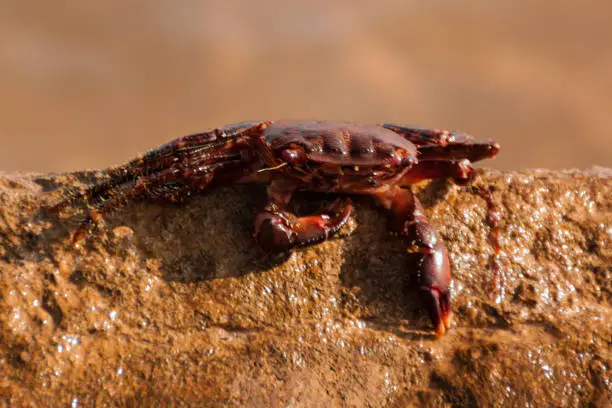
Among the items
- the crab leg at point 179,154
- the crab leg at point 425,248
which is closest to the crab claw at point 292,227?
the crab leg at point 425,248

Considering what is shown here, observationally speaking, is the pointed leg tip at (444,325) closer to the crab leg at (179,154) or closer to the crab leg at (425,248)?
the crab leg at (425,248)

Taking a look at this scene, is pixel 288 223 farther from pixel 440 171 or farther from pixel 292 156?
pixel 440 171

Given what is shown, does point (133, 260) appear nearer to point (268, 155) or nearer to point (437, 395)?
point (268, 155)

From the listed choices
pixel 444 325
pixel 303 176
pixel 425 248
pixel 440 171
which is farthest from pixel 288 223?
pixel 440 171

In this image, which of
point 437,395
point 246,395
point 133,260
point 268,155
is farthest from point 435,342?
point 133,260

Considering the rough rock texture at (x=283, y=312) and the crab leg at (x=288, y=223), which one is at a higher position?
the crab leg at (x=288, y=223)

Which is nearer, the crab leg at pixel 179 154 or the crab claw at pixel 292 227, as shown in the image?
the crab claw at pixel 292 227

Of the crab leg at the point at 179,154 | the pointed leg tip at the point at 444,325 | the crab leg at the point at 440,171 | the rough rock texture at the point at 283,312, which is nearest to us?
the rough rock texture at the point at 283,312
